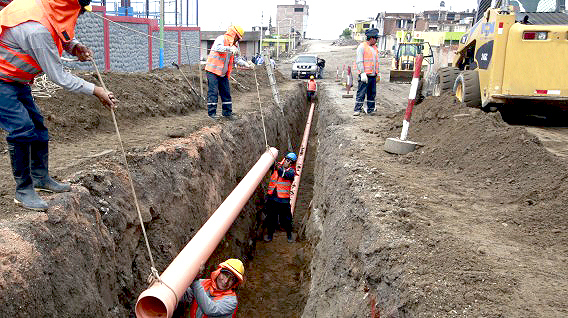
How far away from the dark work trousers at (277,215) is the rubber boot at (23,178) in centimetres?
542

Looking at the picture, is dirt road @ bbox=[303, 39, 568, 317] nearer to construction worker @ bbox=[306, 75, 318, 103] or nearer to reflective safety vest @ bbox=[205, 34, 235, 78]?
reflective safety vest @ bbox=[205, 34, 235, 78]

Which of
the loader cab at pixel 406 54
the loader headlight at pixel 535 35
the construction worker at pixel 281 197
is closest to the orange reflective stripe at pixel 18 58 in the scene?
the construction worker at pixel 281 197

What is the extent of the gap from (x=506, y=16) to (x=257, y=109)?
252 inches

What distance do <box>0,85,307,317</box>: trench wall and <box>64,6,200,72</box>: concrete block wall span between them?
5.93m

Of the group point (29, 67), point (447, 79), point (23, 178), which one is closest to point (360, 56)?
point (447, 79)

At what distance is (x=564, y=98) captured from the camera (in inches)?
280

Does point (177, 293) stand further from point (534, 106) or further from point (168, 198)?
point (534, 106)

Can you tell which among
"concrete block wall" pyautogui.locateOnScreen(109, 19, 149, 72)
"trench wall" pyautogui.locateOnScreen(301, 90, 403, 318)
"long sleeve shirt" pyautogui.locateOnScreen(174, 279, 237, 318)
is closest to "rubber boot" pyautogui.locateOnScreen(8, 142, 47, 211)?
"long sleeve shirt" pyautogui.locateOnScreen(174, 279, 237, 318)

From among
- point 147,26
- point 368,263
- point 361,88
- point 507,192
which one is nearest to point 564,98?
point 507,192

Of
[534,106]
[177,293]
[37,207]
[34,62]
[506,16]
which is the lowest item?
[177,293]

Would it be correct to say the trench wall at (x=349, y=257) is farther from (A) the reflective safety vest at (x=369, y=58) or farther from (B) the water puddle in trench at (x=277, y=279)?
(A) the reflective safety vest at (x=369, y=58)

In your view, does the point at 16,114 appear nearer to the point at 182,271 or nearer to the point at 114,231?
the point at 114,231

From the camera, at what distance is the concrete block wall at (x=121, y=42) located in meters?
13.9

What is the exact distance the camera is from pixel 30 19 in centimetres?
327
